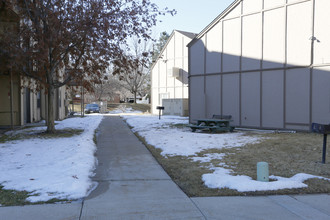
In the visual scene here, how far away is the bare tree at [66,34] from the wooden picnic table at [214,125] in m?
5.03

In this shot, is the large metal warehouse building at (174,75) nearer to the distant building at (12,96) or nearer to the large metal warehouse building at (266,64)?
the large metal warehouse building at (266,64)

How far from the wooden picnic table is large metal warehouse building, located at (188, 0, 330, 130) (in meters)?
1.61

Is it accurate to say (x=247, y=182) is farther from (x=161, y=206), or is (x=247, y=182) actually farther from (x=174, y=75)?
(x=174, y=75)

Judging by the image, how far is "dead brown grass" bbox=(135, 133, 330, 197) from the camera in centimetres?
531

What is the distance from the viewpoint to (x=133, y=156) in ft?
28.1

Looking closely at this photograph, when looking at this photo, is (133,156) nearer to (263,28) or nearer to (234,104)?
(234,104)

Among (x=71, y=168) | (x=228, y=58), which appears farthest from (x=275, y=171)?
(x=228, y=58)

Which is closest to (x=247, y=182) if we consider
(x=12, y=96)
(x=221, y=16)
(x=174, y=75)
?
(x=221, y=16)

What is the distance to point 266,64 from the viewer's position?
47.9ft

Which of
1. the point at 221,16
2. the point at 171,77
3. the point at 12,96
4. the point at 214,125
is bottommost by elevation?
the point at 214,125

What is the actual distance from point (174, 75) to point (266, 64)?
54.0 ft

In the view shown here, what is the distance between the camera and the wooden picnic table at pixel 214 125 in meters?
14.0

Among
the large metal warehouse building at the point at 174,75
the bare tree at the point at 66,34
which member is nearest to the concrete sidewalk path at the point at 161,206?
the bare tree at the point at 66,34

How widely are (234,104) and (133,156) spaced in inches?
355
